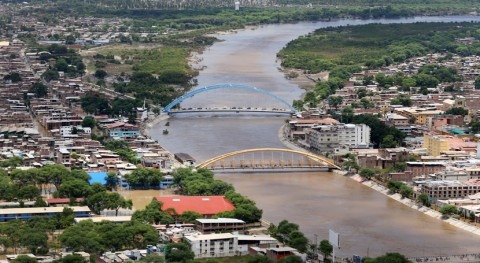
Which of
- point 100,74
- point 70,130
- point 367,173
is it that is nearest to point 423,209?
point 367,173

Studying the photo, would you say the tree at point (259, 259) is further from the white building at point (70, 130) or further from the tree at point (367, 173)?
the white building at point (70, 130)

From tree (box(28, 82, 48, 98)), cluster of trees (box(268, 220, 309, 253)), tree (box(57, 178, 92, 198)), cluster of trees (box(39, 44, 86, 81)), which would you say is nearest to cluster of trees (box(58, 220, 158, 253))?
cluster of trees (box(268, 220, 309, 253))

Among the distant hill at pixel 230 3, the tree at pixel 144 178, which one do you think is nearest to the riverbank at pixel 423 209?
the tree at pixel 144 178

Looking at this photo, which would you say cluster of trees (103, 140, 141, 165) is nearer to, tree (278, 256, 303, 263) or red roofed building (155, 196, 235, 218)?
red roofed building (155, 196, 235, 218)

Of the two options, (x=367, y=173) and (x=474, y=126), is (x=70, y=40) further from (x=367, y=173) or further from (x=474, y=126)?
(x=367, y=173)

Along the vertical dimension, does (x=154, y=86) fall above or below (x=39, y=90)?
below

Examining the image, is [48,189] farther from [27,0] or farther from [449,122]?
[27,0]
